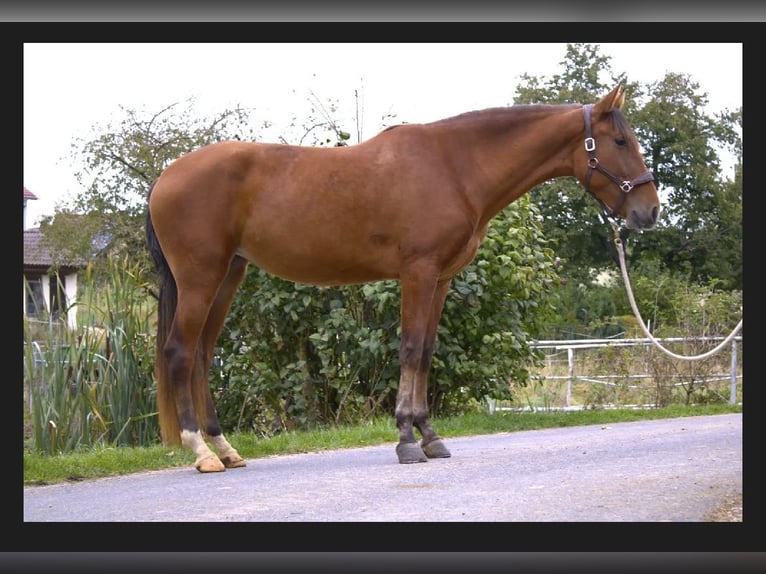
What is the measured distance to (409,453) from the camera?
6156 millimetres

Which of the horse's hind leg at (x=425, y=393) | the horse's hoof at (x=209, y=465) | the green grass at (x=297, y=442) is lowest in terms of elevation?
the green grass at (x=297, y=442)

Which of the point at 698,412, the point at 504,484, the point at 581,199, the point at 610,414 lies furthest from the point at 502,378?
the point at 581,199

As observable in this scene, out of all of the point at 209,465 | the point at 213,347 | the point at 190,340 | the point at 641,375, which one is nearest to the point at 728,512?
the point at 209,465

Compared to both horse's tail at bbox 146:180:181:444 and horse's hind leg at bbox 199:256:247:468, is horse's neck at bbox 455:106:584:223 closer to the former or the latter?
horse's hind leg at bbox 199:256:247:468

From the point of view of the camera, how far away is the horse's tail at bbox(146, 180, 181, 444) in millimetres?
6363

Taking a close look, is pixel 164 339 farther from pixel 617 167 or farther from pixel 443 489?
pixel 617 167

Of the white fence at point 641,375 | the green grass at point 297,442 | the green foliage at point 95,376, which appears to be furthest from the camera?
the white fence at point 641,375

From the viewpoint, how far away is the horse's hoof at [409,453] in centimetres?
616

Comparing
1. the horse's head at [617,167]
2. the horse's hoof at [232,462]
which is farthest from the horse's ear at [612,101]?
the horse's hoof at [232,462]

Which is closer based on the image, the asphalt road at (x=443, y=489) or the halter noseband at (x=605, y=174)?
the asphalt road at (x=443, y=489)

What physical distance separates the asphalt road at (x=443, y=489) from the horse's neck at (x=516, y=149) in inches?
70.2

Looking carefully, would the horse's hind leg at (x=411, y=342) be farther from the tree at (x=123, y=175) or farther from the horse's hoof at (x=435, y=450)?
the tree at (x=123, y=175)

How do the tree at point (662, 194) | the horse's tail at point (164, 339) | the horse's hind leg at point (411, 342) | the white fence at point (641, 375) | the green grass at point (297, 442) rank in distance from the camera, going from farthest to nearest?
the tree at point (662, 194)
the white fence at point (641, 375)
the horse's tail at point (164, 339)
the green grass at point (297, 442)
the horse's hind leg at point (411, 342)

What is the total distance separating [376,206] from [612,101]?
5.40 feet
